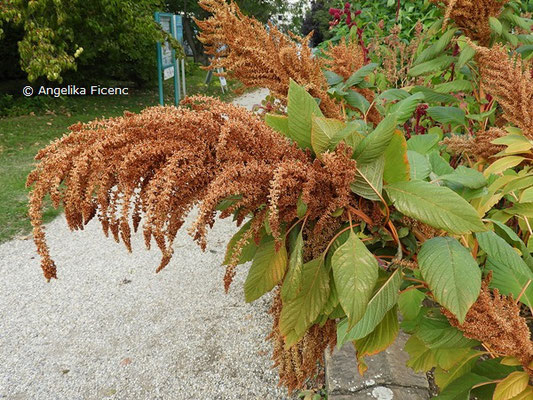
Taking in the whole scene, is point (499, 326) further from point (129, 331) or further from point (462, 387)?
point (129, 331)

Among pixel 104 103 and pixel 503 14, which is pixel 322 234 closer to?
pixel 503 14

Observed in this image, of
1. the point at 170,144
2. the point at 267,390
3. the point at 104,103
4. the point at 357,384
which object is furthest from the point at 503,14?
the point at 104,103

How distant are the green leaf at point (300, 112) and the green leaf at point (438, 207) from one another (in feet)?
0.68

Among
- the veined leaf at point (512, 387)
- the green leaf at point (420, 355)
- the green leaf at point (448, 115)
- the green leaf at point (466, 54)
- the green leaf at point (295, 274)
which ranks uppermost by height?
the green leaf at point (466, 54)

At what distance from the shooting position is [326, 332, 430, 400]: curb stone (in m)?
1.65

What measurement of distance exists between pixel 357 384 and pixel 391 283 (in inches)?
44.2

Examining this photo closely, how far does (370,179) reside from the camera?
2.54 ft

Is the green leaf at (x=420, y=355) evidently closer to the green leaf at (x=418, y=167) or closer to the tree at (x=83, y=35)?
the green leaf at (x=418, y=167)

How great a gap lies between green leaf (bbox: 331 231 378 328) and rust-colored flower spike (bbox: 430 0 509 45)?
931 mm

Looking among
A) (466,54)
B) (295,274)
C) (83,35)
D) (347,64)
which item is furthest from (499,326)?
(83,35)

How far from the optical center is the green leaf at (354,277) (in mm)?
690

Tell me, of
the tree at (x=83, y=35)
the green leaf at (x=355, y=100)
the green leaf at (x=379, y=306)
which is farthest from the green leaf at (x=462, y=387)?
the tree at (x=83, y=35)

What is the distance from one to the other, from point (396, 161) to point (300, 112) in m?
0.21

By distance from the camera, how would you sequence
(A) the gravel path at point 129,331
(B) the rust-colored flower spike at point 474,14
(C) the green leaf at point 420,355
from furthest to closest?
(A) the gravel path at point 129,331
(B) the rust-colored flower spike at point 474,14
(C) the green leaf at point 420,355
